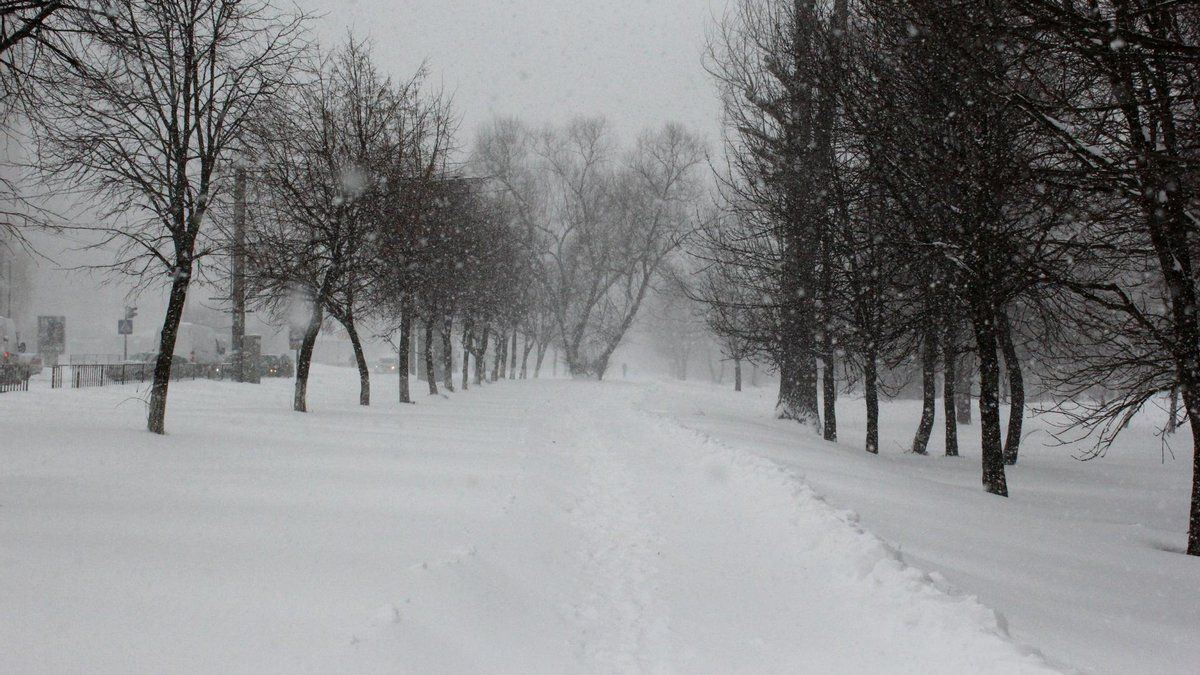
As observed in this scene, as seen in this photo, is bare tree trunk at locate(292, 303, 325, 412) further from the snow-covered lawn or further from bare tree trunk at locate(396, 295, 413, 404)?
the snow-covered lawn

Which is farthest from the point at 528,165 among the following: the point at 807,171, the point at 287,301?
the point at 807,171

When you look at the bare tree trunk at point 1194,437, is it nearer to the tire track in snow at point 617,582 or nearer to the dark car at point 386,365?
the tire track in snow at point 617,582

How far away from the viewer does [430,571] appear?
17.1 ft

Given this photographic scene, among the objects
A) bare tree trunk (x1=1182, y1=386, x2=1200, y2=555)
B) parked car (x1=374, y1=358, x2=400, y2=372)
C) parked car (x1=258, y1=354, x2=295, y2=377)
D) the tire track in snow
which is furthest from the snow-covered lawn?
parked car (x1=374, y1=358, x2=400, y2=372)

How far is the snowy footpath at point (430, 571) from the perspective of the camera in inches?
154

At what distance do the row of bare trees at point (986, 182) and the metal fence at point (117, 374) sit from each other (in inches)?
671

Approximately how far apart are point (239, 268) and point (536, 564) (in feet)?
48.0

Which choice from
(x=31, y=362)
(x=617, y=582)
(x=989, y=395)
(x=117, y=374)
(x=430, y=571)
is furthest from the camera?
(x=31, y=362)

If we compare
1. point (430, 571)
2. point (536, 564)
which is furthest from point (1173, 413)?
point (430, 571)

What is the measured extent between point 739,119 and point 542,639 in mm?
13958

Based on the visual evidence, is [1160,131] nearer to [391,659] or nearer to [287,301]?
[391,659]

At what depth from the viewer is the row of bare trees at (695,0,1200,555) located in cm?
675

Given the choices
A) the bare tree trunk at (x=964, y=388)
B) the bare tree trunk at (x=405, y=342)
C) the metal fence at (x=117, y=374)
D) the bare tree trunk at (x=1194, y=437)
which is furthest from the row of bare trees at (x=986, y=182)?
the metal fence at (x=117, y=374)

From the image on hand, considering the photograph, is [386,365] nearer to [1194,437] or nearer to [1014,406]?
[1014,406]
